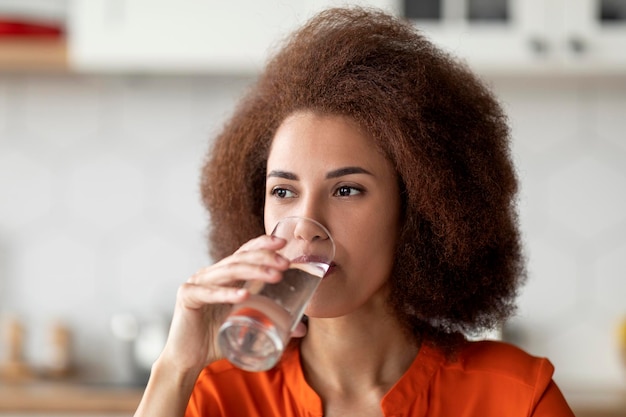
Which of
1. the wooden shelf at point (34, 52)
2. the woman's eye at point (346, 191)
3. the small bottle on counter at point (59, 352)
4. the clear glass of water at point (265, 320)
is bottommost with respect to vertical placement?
the small bottle on counter at point (59, 352)

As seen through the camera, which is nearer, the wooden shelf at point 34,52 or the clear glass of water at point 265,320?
the clear glass of water at point 265,320

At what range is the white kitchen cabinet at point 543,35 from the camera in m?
2.58

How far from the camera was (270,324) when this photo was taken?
1063mm

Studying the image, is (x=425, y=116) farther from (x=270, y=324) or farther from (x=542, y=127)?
(x=542, y=127)

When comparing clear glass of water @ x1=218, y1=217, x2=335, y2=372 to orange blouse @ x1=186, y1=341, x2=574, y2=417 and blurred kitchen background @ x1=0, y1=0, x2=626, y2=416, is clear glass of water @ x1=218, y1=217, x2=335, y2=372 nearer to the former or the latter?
orange blouse @ x1=186, y1=341, x2=574, y2=417

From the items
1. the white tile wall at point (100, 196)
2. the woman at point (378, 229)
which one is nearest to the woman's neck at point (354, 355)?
the woman at point (378, 229)

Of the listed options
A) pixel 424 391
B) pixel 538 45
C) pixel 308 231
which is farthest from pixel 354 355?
pixel 538 45

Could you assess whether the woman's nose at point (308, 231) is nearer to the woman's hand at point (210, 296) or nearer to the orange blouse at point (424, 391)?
the woman's hand at point (210, 296)

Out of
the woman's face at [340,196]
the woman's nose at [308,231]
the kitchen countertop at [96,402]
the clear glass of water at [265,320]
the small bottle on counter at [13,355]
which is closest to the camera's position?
the clear glass of water at [265,320]

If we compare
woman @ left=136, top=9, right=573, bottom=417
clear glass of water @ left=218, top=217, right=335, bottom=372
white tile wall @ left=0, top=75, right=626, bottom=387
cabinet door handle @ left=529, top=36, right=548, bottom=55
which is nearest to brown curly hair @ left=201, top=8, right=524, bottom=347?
woman @ left=136, top=9, right=573, bottom=417

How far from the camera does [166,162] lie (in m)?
3.02

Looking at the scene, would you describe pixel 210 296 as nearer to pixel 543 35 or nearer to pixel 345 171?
pixel 345 171

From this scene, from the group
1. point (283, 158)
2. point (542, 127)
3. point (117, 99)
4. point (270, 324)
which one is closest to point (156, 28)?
point (117, 99)

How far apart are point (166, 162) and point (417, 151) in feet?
5.69
